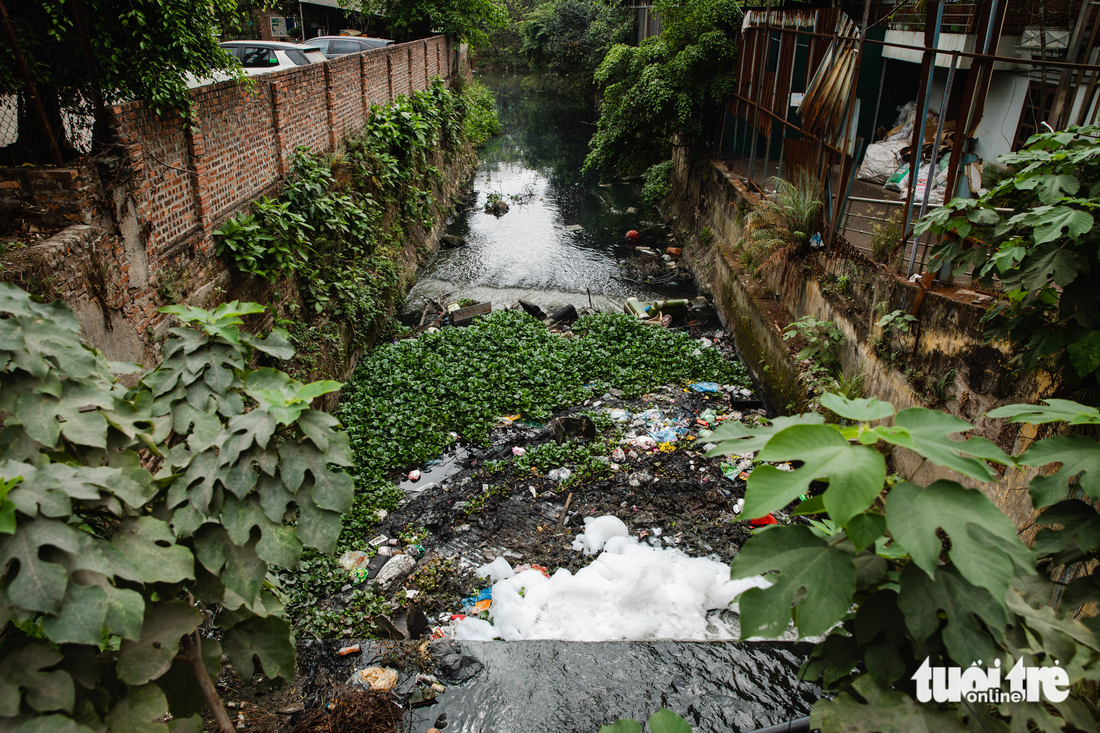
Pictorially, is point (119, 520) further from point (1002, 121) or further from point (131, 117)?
point (1002, 121)

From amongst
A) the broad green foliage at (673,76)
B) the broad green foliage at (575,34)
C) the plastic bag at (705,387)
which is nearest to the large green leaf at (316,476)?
the plastic bag at (705,387)

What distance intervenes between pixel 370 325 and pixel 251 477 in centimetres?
622

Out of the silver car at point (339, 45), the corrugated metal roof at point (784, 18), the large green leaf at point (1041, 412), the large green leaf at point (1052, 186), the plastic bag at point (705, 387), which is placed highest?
the corrugated metal roof at point (784, 18)

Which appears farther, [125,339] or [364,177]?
[364,177]

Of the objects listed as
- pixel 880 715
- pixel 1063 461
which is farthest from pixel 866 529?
pixel 1063 461

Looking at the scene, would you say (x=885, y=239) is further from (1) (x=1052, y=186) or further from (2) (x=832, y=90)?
(1) (x=1052, y=186)

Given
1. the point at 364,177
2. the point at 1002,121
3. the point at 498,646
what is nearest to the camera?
the point at 498,646

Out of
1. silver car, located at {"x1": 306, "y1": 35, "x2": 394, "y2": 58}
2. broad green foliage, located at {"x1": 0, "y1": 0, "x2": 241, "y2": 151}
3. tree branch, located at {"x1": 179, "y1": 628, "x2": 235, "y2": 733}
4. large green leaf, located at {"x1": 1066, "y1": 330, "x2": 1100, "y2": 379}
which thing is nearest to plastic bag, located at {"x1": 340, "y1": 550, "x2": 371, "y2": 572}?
tree branch, located at {"x1": 179, "y1": 628, "x2": 235, "y2": 733}

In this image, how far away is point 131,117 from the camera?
4.29m

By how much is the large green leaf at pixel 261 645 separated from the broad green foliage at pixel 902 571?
126 cm

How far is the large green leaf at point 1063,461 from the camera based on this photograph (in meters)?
1.41

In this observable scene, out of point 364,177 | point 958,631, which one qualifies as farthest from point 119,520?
point 364,177

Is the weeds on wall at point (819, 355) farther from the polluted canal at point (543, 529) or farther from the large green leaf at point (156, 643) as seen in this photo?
the large green leaf at point (156, 643)

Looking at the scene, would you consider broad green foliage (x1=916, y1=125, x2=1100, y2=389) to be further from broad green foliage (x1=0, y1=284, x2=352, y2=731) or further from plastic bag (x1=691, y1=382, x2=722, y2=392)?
plastic bag (x1=691, y1=382, x2=722, y2=392)
